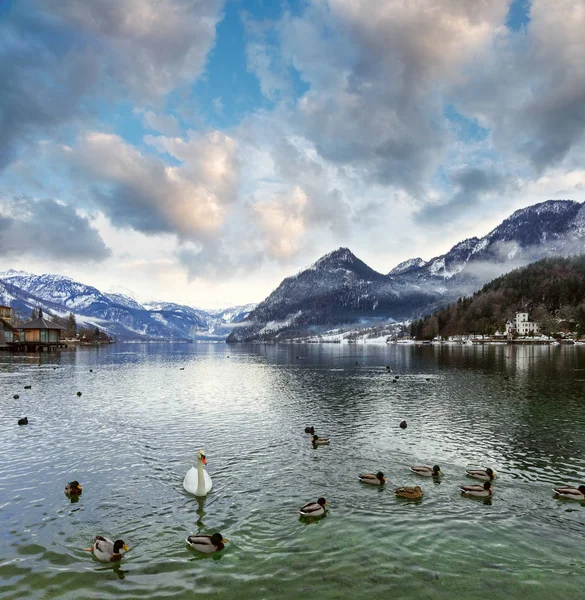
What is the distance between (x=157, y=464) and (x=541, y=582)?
72.1 ft

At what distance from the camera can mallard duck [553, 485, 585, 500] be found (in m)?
20.9

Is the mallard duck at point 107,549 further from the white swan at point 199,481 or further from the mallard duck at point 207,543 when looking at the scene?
the white swan at point 199,481

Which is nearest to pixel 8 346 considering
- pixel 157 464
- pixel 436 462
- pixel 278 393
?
pixel 278 393

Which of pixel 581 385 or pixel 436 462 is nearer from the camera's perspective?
pixel 436 462

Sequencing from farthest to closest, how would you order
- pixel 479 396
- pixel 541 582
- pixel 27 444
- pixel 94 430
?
1. pixel 479 396
2. pixel 94 430
3. pixel 27 444
4. pixel 541 582

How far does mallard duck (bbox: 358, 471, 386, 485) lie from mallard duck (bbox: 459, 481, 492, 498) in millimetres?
4275

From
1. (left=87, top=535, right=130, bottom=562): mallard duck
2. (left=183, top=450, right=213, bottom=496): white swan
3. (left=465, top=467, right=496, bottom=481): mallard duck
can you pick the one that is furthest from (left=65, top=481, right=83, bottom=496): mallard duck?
(left=465, top=467, right=496, bottom=481): mallard duck

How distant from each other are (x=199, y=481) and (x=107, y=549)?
6483mm

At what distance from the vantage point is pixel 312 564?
1542 centimetres

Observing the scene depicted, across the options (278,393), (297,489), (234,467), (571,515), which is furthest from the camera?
(278,393)

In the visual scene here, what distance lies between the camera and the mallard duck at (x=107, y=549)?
1549 cm

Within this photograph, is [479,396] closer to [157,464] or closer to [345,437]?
[345,437]

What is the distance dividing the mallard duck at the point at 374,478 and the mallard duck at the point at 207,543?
9.99 m

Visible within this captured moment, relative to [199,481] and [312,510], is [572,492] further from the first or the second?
[199,481]
